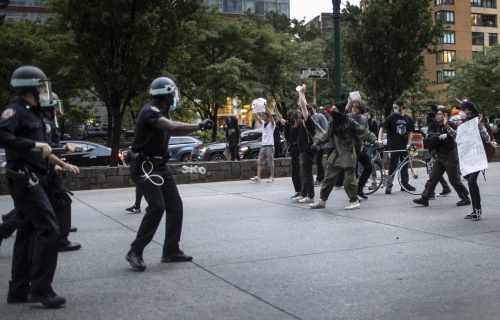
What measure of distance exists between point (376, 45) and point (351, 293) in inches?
609

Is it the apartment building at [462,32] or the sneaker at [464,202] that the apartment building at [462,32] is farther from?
the sneaker at [464,202]

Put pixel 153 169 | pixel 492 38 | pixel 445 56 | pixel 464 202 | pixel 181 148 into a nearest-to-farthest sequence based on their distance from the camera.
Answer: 1. pixel 153 169
2. pixel 464 202
3. pixel 181 148
4. pixel 445 56
5. pixel 492 38

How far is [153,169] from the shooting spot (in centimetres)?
568

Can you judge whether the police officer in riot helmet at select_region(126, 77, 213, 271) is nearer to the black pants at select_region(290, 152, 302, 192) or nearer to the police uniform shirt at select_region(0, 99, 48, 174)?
the police uniform shirt at select_region(0, 99, 48, 174)

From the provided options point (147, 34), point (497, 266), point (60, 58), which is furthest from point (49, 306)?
point (60, 58)

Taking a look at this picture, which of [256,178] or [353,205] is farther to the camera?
[256,178]

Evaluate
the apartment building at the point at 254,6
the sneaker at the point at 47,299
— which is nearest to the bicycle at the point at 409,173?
the sneaker at the point at 47,299

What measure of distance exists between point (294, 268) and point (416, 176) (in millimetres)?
6151

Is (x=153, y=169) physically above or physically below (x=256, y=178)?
above

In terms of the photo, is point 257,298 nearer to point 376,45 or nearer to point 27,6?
point 376,45

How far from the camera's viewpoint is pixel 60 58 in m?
27.1

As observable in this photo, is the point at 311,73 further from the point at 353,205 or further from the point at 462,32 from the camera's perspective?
the point at 462,32

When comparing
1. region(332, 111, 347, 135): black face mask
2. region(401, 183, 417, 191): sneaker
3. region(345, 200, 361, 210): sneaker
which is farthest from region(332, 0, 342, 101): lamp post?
region(345, 200, 361, 210): sneaker

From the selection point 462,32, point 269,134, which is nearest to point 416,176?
point 269,134
